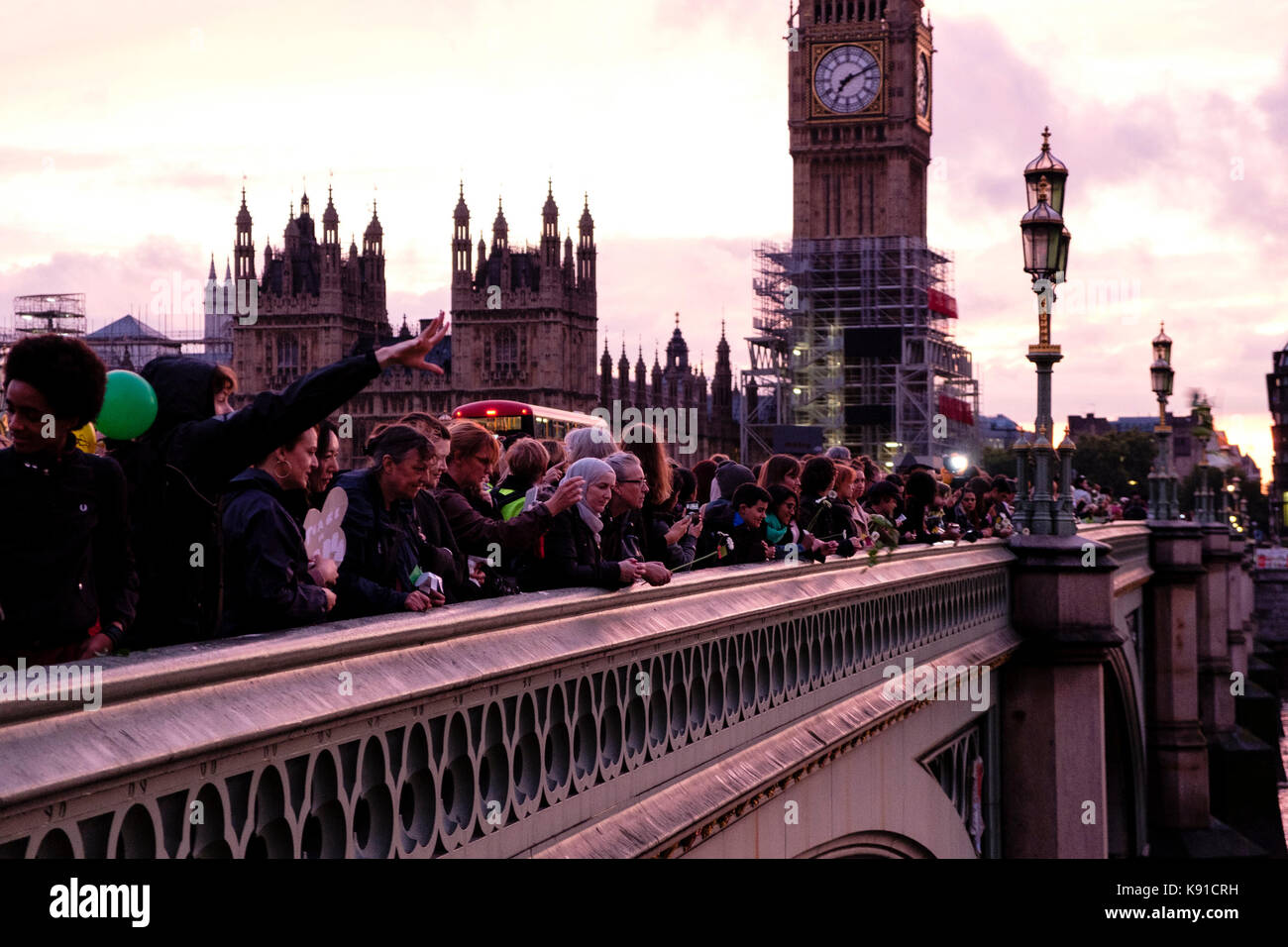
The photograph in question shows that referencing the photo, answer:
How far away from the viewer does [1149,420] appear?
196 m

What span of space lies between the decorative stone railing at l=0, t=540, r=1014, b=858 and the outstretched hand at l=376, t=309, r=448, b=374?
542 mm

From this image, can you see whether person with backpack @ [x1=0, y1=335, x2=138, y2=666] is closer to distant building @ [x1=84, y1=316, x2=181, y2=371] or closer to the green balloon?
the green balloon

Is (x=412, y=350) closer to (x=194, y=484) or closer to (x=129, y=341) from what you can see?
(x=194, y=484)

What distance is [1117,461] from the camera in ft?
389

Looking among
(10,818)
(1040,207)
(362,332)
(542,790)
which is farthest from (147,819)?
(362,332)

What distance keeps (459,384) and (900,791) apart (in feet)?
308

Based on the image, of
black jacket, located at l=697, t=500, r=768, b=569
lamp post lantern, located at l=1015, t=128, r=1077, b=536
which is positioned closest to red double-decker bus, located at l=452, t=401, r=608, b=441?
lamp post lantern, located at l=1015, t=128, r=1077, b=536

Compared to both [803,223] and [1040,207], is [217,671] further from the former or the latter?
[803,223]

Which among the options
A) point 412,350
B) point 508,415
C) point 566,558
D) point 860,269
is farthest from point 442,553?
point 860,269

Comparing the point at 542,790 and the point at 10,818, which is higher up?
the point at 10,818

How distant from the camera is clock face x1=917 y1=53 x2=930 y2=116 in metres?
99.1

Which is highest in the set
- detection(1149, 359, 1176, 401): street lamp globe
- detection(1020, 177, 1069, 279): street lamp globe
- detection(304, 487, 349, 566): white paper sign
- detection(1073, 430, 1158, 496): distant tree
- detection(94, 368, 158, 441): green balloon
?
detection(1020, 177, 1069, 279): street lamp globe

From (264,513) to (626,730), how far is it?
1303 millimetres
